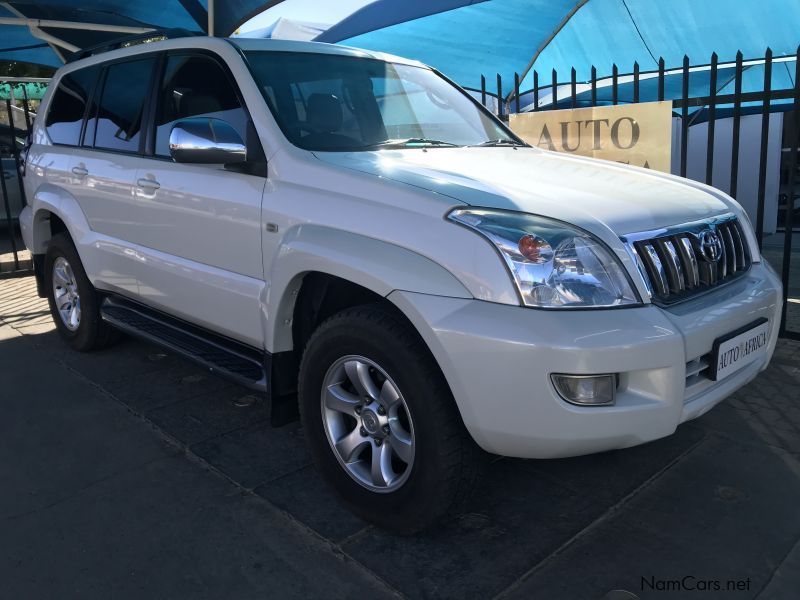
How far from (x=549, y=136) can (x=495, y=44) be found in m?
5.73

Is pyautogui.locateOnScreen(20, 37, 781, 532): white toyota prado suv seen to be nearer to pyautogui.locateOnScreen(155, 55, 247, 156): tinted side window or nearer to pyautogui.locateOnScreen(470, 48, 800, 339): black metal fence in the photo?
pyautogui.locateOnScreen(155, 55, 247, 156): tinted side window

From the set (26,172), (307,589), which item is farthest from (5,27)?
(307,589)

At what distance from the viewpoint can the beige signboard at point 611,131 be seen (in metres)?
5.07

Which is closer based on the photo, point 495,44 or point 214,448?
point 214,448

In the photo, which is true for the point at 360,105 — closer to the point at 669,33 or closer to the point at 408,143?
the point at 408,143

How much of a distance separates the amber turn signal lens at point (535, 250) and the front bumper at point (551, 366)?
0.59 feet

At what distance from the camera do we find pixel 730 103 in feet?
16.1

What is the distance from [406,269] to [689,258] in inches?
43.1

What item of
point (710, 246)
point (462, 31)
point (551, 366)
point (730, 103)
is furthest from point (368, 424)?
point (462, 31)

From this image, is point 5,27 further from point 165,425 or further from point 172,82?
point 165,425

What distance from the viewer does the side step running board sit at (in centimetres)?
318

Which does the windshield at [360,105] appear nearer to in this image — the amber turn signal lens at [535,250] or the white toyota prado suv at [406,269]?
the white toyota prado suv at [406,269]

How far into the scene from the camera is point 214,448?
11.4 feet

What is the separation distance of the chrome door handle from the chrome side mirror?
0.72 m
